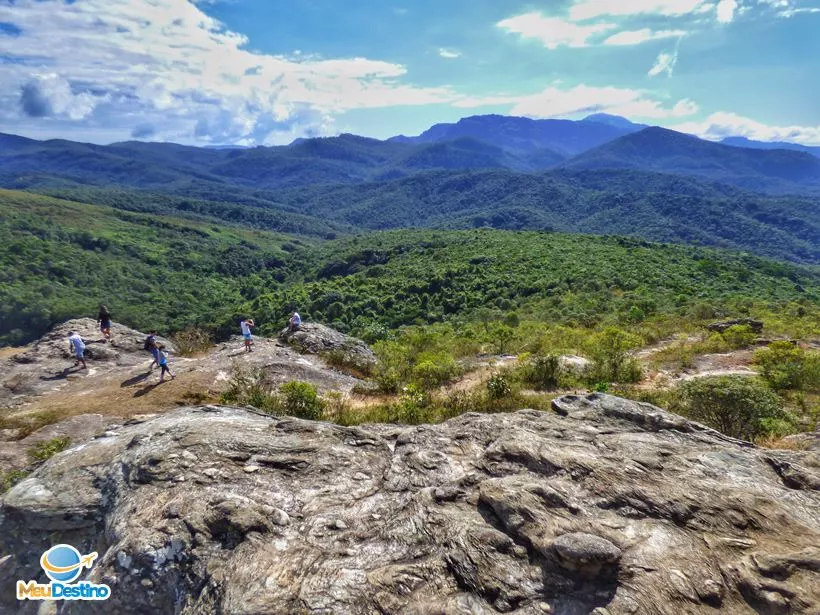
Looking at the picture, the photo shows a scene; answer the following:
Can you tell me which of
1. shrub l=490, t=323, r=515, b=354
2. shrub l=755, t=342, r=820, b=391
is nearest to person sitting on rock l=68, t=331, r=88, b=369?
shrub l=490, t=323, r=515, b=354

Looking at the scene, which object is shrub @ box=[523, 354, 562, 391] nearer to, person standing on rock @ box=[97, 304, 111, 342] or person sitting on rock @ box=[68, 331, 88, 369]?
person sitting on rock @ box=[68, 331, 88, 369]

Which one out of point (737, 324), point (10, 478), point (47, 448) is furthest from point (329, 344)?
point (737, 324)

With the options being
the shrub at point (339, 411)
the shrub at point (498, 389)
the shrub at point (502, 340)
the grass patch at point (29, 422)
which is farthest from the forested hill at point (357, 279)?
the grass patch at point (29, 422)

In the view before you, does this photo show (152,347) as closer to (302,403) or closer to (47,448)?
(47,448)

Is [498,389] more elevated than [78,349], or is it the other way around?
[498,389]

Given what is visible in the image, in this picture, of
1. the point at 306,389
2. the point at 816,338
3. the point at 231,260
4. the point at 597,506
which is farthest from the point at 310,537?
the point at 231,260

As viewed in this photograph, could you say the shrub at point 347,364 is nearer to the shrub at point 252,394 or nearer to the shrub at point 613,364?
the shrub at point 252,394
